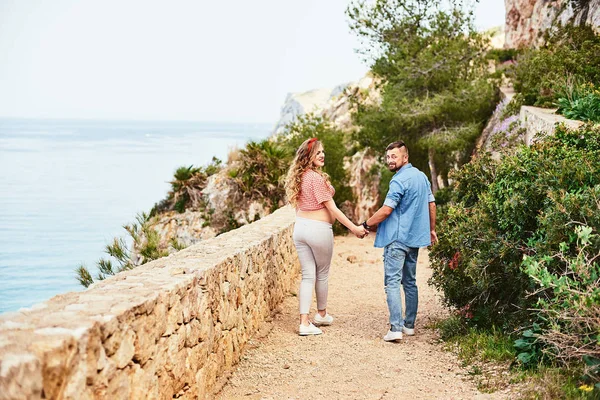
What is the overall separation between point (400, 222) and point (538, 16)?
22559 millimetres

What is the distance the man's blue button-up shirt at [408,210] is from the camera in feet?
22.3

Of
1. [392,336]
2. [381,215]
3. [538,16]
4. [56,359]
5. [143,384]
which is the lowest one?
[392,336]

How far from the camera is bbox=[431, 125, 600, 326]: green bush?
5289 millimetres

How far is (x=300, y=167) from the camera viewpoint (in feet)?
23.4

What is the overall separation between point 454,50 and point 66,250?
19.2 meters

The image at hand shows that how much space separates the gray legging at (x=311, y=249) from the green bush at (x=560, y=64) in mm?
8361

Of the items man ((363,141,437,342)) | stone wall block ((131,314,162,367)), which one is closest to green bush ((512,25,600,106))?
man ((363,141,437,342))

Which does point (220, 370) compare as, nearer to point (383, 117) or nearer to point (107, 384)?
point (107, 384)

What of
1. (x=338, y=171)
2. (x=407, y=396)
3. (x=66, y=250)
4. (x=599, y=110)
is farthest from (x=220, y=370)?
(x=66, y=250)

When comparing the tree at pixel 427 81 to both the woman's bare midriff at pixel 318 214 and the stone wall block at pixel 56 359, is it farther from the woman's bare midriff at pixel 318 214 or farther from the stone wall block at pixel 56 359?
the stone wall block at pixel 56 359

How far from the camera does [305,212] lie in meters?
7.13

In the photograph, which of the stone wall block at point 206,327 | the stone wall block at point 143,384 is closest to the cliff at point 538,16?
the stone wall block at point 206,327

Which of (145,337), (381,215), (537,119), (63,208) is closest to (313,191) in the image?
(381,215)

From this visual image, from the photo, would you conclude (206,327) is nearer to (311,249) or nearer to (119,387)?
(119,387)
